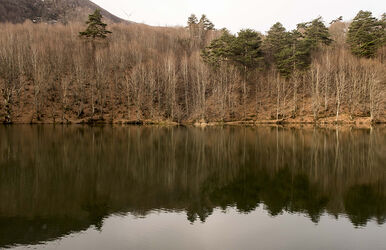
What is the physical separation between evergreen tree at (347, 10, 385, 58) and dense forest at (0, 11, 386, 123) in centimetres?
22

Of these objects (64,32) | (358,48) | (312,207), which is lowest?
(312,207)

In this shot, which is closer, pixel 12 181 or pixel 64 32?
pixel 12 181

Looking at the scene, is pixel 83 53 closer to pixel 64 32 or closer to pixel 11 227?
pixel 64 32

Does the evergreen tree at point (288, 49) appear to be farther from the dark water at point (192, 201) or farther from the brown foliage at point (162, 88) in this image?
the dark water at point (192, 201)

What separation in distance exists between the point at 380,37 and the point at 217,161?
63.9 meters

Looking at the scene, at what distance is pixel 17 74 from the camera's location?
2596 inches

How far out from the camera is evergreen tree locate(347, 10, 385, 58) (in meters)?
66.2

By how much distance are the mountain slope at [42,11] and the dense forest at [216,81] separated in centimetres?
4349

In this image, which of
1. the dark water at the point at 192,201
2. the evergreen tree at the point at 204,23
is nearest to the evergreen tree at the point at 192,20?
the evergreen tree at the point at 204,23

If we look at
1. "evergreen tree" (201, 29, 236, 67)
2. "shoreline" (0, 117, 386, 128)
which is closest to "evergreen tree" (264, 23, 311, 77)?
"evergreen tree" (201, 29, 236, 67)

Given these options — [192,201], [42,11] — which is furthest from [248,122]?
[42,11]

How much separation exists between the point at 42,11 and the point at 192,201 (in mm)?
141270

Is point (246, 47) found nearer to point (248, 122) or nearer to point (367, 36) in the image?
point (248, 122)

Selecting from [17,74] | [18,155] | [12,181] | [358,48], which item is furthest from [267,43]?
[12,181]
